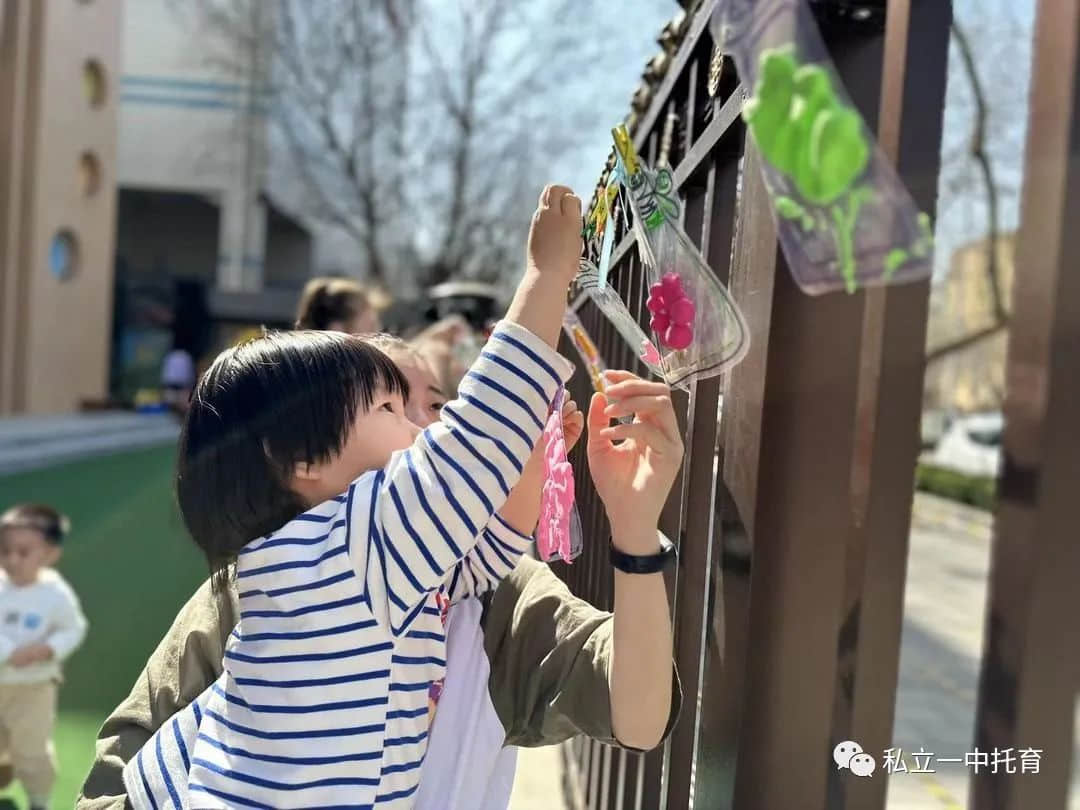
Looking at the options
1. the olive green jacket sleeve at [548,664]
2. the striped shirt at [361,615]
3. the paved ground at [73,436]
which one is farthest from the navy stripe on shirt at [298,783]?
the paved ground at [73,436]

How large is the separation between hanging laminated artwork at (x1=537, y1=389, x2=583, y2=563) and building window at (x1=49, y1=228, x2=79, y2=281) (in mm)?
18664

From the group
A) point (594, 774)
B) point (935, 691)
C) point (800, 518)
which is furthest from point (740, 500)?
point (935, 691)

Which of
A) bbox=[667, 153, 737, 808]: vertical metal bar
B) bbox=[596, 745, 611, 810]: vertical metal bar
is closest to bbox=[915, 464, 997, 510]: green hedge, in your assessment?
bbox=[596, 745, 611, 810]: vertical metal bar

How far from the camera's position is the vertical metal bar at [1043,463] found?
65 cm

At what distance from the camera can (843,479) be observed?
3.79 feet

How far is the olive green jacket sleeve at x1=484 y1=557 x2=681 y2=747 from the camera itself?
130 centimetres

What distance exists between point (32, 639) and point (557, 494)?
2.81 metres

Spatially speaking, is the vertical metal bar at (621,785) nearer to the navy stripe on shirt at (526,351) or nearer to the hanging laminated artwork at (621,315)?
the hanging laminated artwork at (621,315)

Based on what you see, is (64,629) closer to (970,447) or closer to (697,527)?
(697,527)

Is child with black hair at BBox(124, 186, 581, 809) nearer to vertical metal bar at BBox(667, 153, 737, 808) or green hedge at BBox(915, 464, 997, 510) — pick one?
vertical metal bar at BBox(667, 153, 737, 808)

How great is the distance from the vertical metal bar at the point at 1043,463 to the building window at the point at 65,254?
64.0 feet

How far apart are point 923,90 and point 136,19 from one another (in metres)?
27.6

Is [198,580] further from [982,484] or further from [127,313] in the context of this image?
[127,313]

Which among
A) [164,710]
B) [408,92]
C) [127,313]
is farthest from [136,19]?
[164,710]
